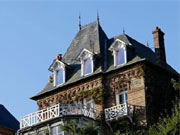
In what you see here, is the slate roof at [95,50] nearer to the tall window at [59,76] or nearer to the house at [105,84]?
the house at [105,84]

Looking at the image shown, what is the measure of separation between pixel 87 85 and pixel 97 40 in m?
4.15

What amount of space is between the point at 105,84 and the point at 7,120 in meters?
14.6

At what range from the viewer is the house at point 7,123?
140 ft

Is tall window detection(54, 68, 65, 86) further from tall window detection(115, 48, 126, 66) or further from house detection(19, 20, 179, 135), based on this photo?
tall window detection(115, 48, 126, 66)

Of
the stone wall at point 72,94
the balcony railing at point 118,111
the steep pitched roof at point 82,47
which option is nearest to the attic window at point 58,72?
the steep pitched roof at point 82,47

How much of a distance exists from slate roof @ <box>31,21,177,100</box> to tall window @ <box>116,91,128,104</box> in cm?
185

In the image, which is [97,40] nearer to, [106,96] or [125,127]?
[106,96]

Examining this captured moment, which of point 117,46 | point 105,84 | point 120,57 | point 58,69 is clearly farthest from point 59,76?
point 120,57

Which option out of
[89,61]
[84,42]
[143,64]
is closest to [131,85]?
[143,64]

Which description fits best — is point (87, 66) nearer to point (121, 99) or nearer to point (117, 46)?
point (117, 46)

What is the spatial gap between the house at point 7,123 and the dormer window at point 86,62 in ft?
38.6

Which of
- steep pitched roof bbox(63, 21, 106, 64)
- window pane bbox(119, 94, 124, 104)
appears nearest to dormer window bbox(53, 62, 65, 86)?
steep pitched roof bbox(63, 21, 106, 64)

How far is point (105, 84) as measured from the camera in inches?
1305

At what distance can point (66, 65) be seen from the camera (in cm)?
3559
